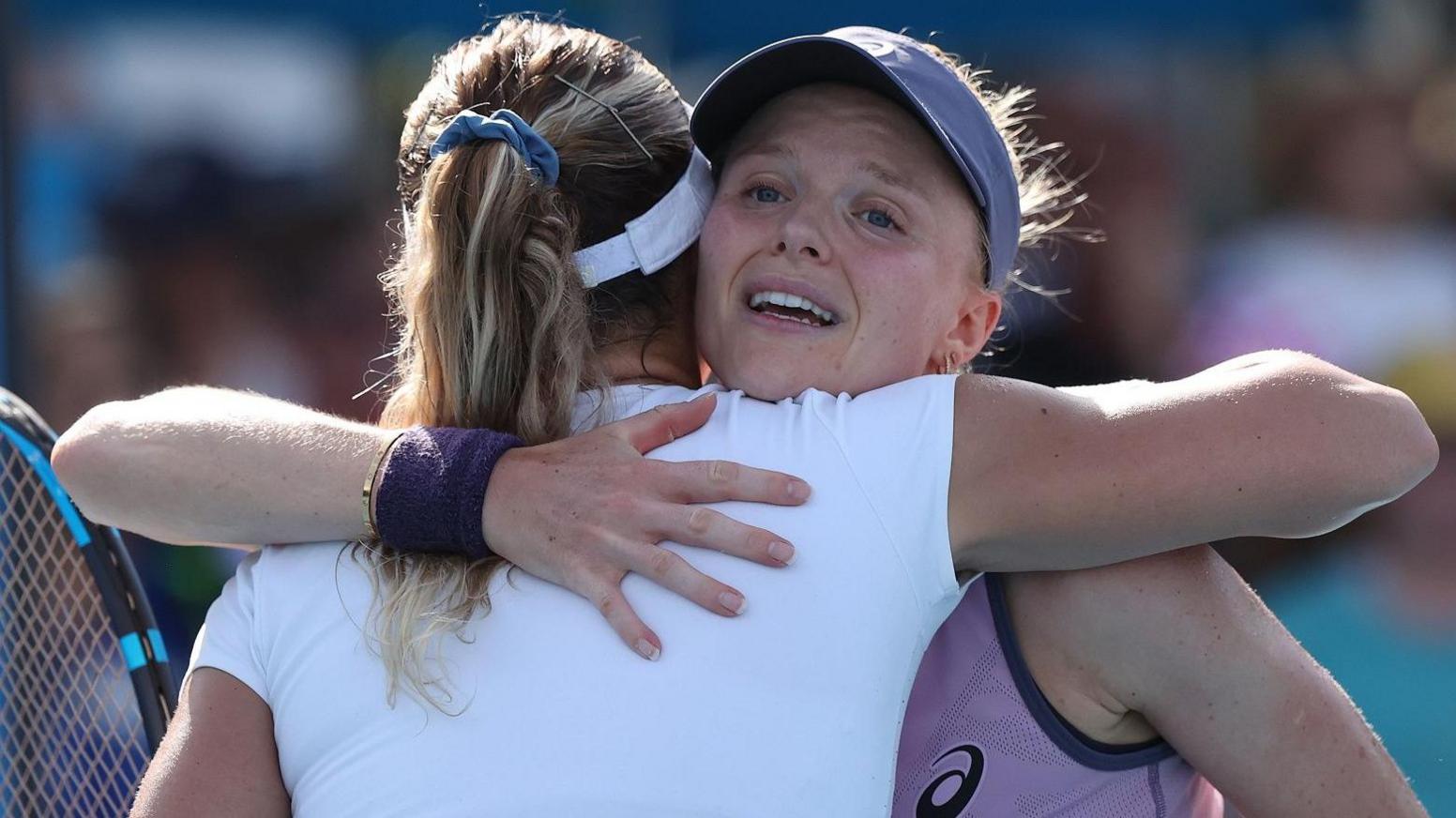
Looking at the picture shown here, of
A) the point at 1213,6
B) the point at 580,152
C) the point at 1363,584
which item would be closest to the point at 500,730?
the point at 580,152

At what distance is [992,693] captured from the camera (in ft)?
6.54

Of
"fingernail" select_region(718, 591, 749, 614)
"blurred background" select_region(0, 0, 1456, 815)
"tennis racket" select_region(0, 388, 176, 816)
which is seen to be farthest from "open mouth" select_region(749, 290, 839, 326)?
"blurred background" select_region(0, 0, 1456, 815)

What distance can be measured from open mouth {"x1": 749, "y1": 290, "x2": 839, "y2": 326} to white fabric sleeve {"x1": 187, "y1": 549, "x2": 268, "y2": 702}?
2.59 ft

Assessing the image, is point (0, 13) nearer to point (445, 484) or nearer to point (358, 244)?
point (358, 244)

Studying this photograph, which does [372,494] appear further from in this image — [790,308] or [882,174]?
[882,174]

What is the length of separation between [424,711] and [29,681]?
66.0 inches

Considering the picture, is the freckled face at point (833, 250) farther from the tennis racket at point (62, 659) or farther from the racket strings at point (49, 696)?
the racket strings at point (49, 696)

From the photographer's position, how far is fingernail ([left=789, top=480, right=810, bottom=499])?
181 cm

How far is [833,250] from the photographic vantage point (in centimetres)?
225

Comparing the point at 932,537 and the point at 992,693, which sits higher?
the point at 932,537

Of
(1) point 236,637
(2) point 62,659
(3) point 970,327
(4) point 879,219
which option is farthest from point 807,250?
(2) point 62,659

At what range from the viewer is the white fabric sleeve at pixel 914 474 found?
71.6 inches

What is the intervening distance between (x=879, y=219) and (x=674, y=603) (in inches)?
30.5

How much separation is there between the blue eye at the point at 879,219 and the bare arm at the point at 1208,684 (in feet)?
1.96
